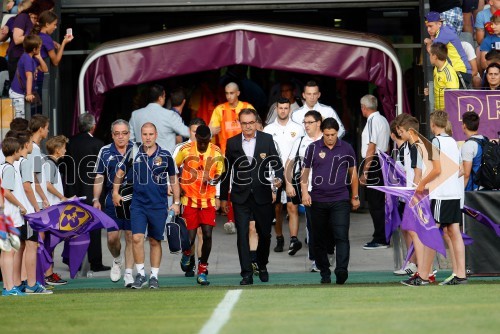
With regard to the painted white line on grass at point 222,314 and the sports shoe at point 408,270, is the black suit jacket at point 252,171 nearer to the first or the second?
the sports shoe at point 408,270

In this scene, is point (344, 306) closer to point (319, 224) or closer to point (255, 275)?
point (319, 224)

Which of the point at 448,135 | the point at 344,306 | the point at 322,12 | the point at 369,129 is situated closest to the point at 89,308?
the point at 344,306

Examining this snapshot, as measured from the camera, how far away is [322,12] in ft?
73.7

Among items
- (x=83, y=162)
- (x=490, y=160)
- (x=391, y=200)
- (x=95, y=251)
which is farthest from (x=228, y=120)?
(x=490, y=160)

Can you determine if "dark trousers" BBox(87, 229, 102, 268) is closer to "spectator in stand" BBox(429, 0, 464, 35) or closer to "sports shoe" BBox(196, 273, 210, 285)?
"sports shoe" BBox(196, 273, 210, 285)

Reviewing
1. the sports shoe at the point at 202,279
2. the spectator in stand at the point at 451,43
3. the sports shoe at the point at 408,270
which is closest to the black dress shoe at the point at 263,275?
the sports shoe at the point at 202,279

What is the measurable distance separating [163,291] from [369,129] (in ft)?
16.5

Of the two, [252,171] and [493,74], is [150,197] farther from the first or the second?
[493,74]

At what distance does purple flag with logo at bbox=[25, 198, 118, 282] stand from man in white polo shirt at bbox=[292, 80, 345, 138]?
4147mm

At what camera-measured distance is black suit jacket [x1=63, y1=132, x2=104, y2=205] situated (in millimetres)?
17391

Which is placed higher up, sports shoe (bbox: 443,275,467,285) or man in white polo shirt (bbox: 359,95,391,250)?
man in white polo shirt (bbox: 359,95,391,250)

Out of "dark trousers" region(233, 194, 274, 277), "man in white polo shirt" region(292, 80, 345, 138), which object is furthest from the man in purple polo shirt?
"man in white polo shirt" region(292, 80, 345, 138)

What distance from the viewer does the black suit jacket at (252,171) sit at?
16.0 m

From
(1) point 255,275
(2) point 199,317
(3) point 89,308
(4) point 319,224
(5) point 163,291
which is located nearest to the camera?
(2) point 199,317
